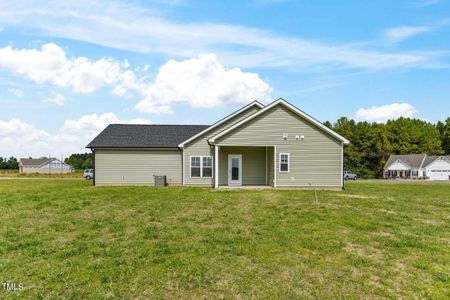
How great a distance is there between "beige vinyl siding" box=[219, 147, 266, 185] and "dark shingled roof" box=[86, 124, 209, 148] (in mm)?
4170

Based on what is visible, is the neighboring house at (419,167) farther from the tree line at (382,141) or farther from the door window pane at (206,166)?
the door window pane at (206,166)

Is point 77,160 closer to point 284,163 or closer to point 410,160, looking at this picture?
point 410,160

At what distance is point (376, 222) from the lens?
952 centimetres

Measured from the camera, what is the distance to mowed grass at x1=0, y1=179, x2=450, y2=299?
4.92 meters

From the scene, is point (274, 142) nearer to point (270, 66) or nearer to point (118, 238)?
point (270, 66)

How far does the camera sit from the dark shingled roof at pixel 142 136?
78.5 feet

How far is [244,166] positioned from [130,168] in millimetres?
7992

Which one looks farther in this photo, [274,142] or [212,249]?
[274,142]

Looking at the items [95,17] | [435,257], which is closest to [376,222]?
[435,257]

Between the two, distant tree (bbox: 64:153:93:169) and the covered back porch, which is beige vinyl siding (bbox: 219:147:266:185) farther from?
distant tree (bbox: 64:153:93:169)

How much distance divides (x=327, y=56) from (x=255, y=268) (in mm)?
16114

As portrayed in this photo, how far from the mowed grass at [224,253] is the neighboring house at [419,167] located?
5694cm

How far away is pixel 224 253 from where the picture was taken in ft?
21.2

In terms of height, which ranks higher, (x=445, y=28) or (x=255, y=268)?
(x=445, y=28)
